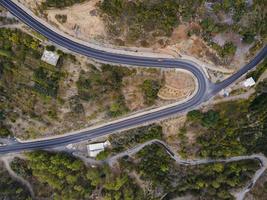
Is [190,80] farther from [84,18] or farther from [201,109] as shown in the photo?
[84,18]

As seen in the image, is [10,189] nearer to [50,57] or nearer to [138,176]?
[138,176]

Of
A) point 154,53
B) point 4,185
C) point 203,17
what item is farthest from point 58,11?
point 4,185

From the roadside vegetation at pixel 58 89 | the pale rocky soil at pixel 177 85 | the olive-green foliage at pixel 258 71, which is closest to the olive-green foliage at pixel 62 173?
the roadside vegetation at pixel 58 89

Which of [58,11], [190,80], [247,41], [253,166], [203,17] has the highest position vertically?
[58,11]

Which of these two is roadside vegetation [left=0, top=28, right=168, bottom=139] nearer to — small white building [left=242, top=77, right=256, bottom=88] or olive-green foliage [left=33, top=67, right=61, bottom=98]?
olive-green foliage [left=33, top=67, right=61, bottom=98]

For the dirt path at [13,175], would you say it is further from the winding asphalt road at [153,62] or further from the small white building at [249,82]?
the small white building at [249,82]

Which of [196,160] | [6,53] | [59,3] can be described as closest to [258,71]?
[196,160]
